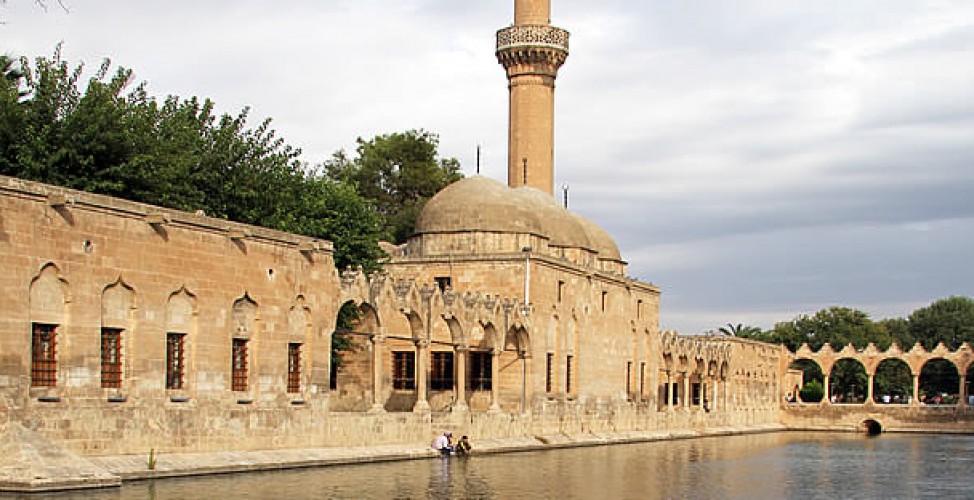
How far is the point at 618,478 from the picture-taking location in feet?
85.3

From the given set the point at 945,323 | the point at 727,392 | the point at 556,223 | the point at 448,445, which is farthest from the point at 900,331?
the point at 448,445

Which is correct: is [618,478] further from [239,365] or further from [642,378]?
[642,378]

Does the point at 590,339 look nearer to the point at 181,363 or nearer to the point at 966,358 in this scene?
the point at 181,363

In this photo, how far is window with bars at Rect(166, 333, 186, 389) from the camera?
76.2 feet

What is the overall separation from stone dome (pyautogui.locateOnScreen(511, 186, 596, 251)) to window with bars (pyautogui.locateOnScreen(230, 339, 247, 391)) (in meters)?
19.8

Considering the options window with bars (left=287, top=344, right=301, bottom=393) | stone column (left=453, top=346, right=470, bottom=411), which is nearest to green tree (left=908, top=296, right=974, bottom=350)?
stone column (left=453, top=346, right=470, bottom=411)

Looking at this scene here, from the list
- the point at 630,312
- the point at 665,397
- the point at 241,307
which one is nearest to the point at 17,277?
the point at 241,307

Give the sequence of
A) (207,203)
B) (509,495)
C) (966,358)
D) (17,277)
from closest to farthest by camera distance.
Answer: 1. (17,277)
2. (509,495)
3. (207,203)
4. (966,358)

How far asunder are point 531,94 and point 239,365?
94.8ft

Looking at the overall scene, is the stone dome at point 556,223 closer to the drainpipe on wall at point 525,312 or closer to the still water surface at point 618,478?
the drainpipe on wall at point 525,312

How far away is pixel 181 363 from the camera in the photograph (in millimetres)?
23516

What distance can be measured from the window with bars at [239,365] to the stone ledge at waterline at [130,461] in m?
1.38

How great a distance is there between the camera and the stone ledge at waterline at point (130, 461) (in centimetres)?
1850

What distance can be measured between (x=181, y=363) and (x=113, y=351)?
1766 mm
